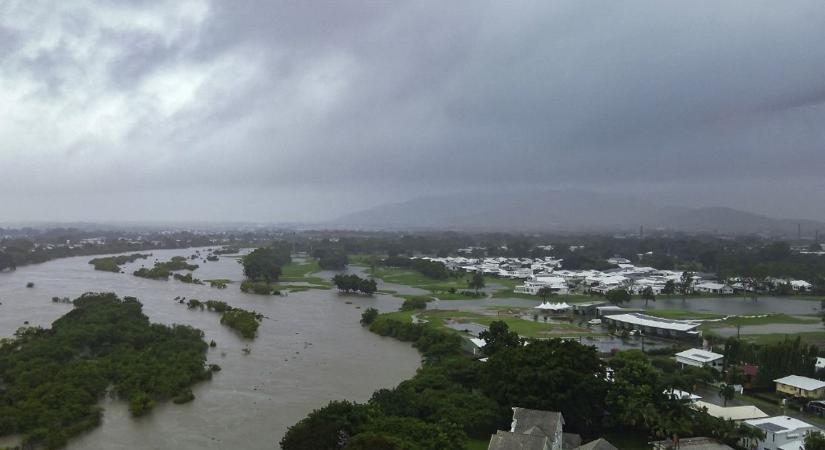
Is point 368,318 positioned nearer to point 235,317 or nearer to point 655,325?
point 235,317

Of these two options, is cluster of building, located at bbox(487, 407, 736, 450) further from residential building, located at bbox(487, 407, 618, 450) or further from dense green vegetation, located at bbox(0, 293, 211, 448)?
dense green vegetation, located at bbox(0, 293, 211, 448)

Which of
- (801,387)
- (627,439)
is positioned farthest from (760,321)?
(627,439)

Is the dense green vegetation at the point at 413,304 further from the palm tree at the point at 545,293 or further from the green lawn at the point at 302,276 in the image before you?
the green lawn at the point at 302,276

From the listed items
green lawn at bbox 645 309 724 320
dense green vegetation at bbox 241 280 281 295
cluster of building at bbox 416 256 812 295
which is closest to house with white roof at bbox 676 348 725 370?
green lawn at bbox 645 309 724 320

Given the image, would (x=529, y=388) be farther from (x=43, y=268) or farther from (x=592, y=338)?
(x=43, y=268)

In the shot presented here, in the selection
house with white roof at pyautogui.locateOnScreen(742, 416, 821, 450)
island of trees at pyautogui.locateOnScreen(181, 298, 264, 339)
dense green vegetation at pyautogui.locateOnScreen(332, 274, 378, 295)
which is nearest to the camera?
house with white roof at pyautogui.locateOnScreen(742, 416, 821, 450)
